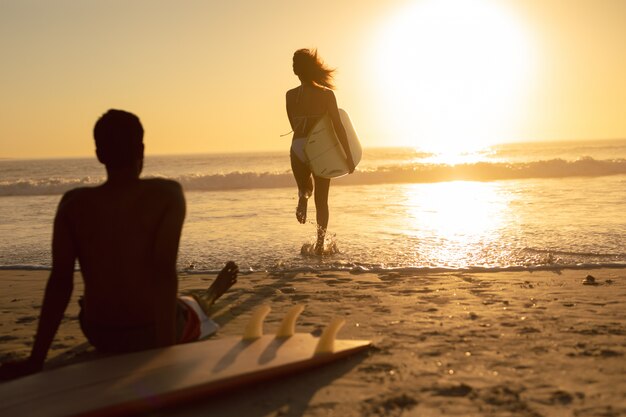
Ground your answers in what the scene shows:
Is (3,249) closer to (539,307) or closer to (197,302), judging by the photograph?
(197,302)

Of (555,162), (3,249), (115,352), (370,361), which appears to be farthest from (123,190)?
(555,162)

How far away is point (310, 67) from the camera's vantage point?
24.1 feet

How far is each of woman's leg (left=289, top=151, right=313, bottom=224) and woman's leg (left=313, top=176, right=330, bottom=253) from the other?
160 mm

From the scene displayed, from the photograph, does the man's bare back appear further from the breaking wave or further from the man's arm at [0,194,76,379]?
the breaking wave

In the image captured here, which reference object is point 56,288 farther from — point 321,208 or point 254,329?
point 321,208

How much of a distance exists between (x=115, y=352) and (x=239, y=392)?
733 millimetres

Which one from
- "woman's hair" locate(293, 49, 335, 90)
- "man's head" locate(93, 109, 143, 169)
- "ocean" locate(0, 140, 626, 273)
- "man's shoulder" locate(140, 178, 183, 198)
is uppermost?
"woman's hair" locate(293, 49, 335, 90)

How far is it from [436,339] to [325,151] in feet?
13.4

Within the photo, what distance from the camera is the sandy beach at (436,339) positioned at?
2848 mm

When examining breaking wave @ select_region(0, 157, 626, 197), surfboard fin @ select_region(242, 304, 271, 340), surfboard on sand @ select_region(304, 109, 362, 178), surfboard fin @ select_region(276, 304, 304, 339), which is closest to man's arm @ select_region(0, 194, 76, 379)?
surfboard fin @ select_region(242, 304, 271, 340)

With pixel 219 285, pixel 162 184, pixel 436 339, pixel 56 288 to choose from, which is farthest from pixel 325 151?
pixel 56 288

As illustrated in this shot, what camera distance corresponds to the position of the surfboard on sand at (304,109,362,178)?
7.50 m

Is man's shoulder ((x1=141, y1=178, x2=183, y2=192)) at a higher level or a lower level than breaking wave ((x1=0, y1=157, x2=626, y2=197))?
higher

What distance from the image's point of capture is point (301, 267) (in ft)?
21.7
